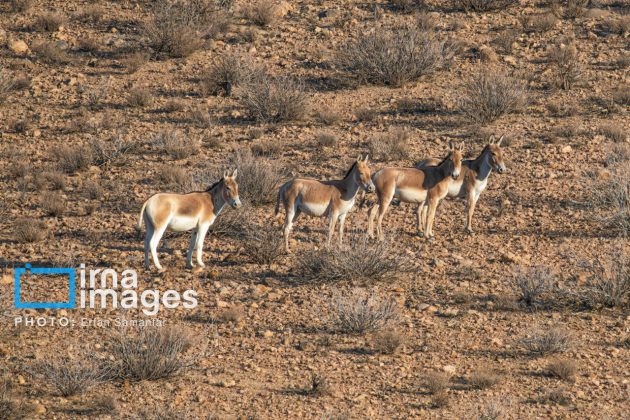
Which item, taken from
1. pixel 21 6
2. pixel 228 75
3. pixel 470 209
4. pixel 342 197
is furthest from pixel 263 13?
pixel 342 197

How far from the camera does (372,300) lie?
15.8m

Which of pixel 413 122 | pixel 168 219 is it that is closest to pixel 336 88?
pixel 413 122

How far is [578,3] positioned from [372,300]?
1661 cm

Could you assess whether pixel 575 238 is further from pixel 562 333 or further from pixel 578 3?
pixel 578 3

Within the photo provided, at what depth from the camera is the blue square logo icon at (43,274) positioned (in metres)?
16.0

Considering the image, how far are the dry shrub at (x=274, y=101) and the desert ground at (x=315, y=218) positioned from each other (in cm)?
6

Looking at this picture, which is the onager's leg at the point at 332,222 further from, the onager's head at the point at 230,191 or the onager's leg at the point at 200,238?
the onager's leg at the point at 200,238

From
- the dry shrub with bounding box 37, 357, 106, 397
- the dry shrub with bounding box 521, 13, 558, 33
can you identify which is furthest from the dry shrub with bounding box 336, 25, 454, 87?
the dry shrub with bounding box 37, 357, 106, 397

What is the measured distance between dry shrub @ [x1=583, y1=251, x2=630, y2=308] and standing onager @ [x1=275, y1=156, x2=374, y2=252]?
12.9ft

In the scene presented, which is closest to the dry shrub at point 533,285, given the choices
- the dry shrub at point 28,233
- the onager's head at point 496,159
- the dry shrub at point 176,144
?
the onager's head at point 496,159

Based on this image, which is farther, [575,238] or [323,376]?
[575,238]

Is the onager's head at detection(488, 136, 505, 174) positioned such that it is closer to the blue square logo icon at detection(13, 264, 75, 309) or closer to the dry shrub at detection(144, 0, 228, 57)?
the blue square logo icon at detection(13, 264, 75, 309)

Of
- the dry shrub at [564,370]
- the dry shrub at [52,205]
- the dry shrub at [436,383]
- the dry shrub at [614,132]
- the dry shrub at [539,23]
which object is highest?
the dry shrub at [539,23]

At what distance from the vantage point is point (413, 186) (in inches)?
747
